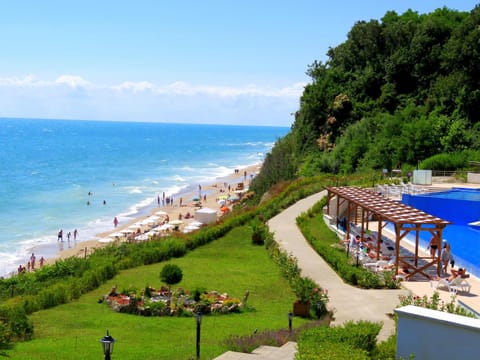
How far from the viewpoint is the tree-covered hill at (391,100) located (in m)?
40.4

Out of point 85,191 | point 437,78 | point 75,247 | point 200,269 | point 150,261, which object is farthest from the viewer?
point 85,191

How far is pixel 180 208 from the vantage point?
55.1m

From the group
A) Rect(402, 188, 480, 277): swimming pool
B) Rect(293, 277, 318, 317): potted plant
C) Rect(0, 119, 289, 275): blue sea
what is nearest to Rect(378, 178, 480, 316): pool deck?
Rect(402, 188, 480, 277): swimming pool

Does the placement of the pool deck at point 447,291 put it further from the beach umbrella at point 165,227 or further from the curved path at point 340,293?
the beach umbrella at point 165,227

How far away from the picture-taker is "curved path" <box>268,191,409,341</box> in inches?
565

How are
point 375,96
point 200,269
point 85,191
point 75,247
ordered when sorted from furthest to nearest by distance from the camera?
point 85,191
point 375,96
point 75,247
point 200,269

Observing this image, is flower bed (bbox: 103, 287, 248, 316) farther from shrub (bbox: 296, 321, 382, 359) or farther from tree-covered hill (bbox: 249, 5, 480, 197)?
tree-covered hill (bbox: 249, 5, 480, 197)

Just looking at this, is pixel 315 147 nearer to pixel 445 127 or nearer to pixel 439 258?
pixel 445 127

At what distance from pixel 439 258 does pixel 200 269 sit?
25.4 feet

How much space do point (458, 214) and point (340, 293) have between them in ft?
46.1

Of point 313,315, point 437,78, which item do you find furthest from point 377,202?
point 437,78

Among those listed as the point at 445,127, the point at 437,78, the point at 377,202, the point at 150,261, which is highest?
the point at 437,78

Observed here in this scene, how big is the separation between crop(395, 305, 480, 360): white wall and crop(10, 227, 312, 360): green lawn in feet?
11.6

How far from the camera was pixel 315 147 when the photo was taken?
50469mm
